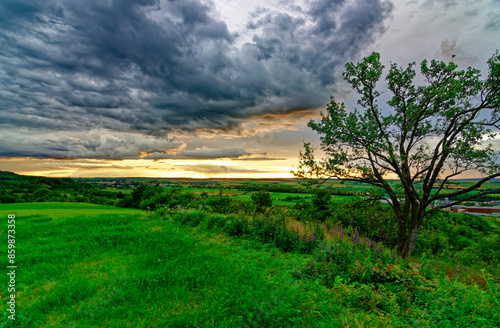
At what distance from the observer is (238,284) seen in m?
4.55

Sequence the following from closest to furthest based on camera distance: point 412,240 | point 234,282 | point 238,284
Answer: point 238,284
point 234,282
point 412,240

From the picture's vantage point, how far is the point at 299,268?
5.71 m

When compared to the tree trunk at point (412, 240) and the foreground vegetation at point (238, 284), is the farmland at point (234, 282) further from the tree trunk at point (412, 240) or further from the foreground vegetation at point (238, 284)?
the tree trunk at point (412, 240)

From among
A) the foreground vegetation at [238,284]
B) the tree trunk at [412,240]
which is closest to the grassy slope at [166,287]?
the foreground vegetation at [238,284]

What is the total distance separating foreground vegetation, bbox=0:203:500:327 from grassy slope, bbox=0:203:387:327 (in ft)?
0.08

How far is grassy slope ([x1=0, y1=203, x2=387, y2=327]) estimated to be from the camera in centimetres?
345

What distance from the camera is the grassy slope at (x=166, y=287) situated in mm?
3453

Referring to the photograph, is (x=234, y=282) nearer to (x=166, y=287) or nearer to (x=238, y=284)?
(x=238, y=284)

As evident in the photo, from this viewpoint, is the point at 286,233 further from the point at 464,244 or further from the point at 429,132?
the point at 464,244

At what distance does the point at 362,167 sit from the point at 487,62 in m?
9.71

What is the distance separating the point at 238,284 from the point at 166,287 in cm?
164

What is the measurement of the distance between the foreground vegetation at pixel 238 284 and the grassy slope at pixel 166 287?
2cm

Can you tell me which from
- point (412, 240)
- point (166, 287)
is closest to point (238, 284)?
point (166, 287)

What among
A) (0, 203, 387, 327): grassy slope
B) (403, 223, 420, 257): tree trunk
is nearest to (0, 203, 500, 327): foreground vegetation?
(0, 203, 387, 327): grassy slope
